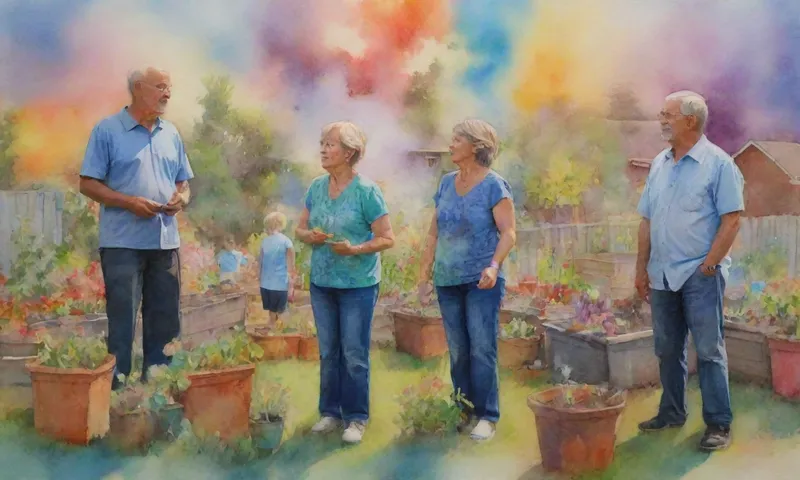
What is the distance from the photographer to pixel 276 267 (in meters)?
4.11

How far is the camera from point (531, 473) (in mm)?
3027

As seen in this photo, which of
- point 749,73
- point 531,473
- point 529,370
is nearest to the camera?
point 531,473

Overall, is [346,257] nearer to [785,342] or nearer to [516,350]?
[516,350]

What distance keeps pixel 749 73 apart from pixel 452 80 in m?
1.47

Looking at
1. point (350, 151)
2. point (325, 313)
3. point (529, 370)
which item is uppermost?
point (350, 151)

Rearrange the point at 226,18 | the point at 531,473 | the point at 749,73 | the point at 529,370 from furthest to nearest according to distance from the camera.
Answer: the point at 529,370 → the point at 749,73 → the point at 226,18 → the point at 531,473

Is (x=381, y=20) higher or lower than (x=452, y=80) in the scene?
higher

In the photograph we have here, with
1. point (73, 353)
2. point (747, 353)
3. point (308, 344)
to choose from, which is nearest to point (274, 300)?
point (308, 344)

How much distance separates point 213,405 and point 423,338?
1.39 m

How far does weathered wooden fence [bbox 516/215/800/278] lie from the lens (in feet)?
12.1

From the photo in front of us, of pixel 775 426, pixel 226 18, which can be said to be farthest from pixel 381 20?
pixel 775 426

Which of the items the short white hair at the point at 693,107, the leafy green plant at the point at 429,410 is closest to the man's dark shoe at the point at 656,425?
the leafy green plant at the point at 429,410

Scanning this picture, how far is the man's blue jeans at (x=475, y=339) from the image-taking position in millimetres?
3166

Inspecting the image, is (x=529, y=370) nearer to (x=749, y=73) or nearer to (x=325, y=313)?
(x=325, y=313)
